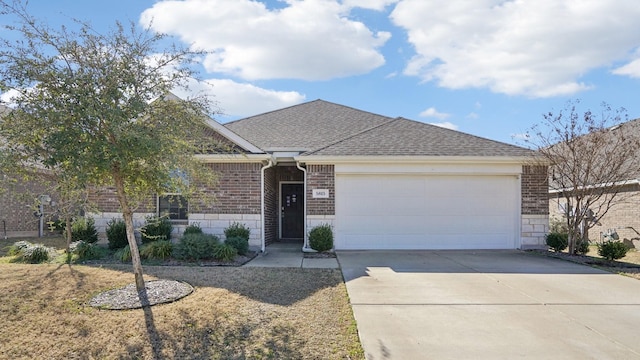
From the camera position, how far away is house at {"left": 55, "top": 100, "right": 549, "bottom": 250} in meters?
12.1

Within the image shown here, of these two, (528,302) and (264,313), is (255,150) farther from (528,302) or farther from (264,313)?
(528,302)

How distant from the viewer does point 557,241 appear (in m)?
11.9

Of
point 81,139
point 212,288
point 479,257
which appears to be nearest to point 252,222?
point 212,288

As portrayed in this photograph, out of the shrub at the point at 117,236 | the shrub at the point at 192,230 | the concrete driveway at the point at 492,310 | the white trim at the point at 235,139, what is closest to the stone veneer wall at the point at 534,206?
the concrete driveway at the point at 492,310

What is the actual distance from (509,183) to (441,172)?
2.04m

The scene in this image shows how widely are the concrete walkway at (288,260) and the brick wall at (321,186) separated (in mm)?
1282

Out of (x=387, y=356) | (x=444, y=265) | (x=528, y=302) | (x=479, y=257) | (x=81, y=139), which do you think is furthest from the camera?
(x=479, y=257)

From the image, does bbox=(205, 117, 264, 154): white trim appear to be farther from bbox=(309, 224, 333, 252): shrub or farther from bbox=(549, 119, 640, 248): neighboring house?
bbox=(549, 119, 640, 248): neighboring house

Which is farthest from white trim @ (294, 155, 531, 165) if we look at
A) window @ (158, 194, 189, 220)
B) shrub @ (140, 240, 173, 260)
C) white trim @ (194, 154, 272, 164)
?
shrub @ (140, 240, 173, 260)

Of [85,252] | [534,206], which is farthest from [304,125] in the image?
[85,252]

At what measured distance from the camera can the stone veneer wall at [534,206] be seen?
12.4 metres

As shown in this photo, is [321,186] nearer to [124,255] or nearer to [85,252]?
[124,255]

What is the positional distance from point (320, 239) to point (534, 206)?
245 inches

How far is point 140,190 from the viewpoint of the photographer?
6797 mm
